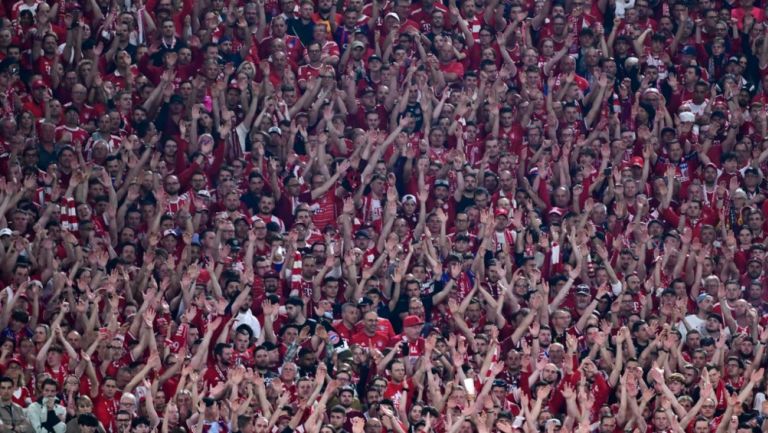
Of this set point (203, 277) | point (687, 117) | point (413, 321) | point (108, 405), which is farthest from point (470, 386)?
point (687, 117)

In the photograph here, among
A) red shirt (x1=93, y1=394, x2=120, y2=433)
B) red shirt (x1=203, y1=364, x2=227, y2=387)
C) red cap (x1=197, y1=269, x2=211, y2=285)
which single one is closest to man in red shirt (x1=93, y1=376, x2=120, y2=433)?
red shirt (x1=93, y1=394, x2=120, y2=433)

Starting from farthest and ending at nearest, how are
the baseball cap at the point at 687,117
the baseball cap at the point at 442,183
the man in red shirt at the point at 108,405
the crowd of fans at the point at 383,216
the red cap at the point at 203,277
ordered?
1. the baseball cap at the point at 687,117
2. the baseball cap at the point at 442,183
3. the red cap at the point at 203,277
4. the crowd of fans at the point at 383,216
5. the man in red shirt at the point at 108,405

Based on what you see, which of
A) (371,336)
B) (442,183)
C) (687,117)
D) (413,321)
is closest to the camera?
(371,336)

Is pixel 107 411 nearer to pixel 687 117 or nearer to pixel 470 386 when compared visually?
pixel 470 386

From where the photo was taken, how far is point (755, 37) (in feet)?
72.3

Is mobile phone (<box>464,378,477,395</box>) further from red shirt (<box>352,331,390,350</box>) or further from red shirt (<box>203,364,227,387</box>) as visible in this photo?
red shirt (<box>203,364,227,387</box>)

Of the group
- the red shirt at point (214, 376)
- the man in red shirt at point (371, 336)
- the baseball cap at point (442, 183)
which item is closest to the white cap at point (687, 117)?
the baseball cap at point (442, 183)

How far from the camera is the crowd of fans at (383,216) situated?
704 inches

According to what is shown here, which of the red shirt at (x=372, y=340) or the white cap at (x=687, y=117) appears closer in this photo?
the red shirt at (x=372, y=340)

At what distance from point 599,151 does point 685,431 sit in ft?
12.0

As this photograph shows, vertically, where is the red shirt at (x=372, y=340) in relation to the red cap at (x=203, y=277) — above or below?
below

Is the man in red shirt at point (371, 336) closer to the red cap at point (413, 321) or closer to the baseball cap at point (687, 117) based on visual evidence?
the red cap at point (413, 321)

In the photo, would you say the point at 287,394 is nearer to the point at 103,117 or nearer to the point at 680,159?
the point at 103,117

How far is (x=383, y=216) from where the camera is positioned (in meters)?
19.8
